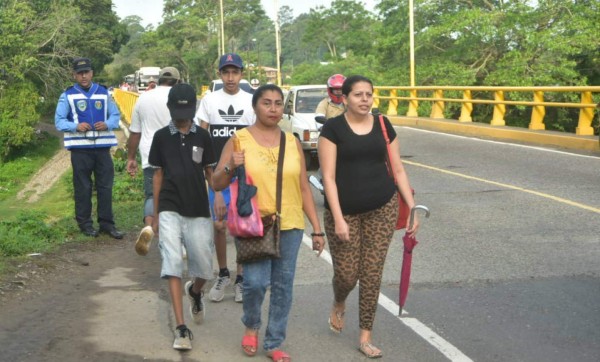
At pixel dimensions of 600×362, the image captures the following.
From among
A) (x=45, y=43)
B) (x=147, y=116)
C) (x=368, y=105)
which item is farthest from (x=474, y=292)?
(x=45, y=43)

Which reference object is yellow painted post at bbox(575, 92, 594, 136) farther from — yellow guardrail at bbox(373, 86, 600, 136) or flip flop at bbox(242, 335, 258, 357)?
flip flop at bbox(242, 335, 258, 357)

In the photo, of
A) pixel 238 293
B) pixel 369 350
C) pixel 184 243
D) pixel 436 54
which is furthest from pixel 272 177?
pixel 436 54

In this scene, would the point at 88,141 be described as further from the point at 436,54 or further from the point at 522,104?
the point at 436,54

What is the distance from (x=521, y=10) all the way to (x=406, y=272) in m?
30.8

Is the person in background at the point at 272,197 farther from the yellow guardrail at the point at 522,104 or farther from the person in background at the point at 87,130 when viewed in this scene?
the yellow guardrail at the point at 522,104

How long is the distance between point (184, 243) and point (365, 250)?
1.21 m

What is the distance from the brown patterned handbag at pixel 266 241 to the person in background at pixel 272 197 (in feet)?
0.08

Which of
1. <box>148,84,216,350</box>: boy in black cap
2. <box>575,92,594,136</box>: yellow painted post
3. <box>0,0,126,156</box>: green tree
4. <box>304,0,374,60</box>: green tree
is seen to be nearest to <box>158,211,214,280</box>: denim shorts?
<box>148,84,216,350</box>: boy in black cap

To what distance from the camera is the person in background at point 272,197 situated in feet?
17.5

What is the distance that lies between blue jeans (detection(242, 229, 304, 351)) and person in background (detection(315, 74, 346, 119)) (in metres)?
4.63

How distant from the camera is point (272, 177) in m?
5.34

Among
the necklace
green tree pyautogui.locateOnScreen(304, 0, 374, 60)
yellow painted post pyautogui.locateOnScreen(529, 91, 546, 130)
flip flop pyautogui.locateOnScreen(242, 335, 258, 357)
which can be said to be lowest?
flip flop pyautogui.locateOnScreen(242, 335, 258, 357)

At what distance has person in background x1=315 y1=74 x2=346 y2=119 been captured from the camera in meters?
10.0

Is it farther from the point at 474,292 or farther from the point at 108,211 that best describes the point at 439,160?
Answer: the point at 474,292
